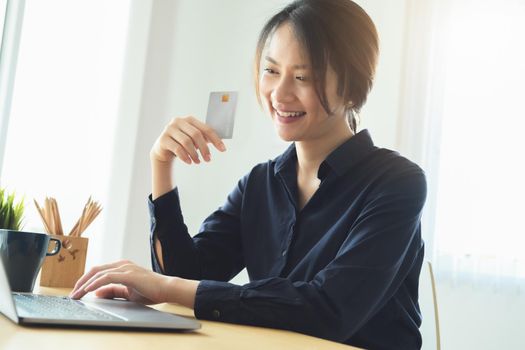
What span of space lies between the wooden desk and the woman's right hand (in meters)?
0.37

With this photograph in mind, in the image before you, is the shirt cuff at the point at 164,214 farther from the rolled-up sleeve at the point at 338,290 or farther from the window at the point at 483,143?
the window at the point at 483,143

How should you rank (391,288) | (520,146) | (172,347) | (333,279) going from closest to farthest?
(172,347) → (333,279) → (391,288) → (520,146)

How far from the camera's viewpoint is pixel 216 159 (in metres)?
3.09

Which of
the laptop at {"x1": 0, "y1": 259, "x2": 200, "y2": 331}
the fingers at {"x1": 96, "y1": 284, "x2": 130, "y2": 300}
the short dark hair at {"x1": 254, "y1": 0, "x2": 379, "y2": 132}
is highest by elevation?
the short dark hair at {"x1": 254, "y1": 0, "x2": 379, "y2": 132}

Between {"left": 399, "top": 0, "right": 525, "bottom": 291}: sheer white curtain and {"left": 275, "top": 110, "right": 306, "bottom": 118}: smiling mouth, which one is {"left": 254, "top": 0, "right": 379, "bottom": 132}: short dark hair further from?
{"left": 399, "top": 0, "right": 525, "bottom": 291}: sheer white curtain

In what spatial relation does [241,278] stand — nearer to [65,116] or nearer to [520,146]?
[65,116]

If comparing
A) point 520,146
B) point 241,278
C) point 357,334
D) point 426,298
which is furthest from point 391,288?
point 241,278

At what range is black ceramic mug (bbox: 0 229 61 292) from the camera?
103 centimetres

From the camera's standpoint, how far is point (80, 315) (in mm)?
692

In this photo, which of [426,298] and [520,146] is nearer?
[426,298]

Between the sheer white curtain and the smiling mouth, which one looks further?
the sheer white curtain

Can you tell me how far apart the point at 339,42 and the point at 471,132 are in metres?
1.36

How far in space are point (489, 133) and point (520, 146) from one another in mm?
127

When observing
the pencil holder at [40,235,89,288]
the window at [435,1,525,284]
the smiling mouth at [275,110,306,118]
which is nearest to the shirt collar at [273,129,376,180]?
the smiling mouth at [275,110,306,118]
